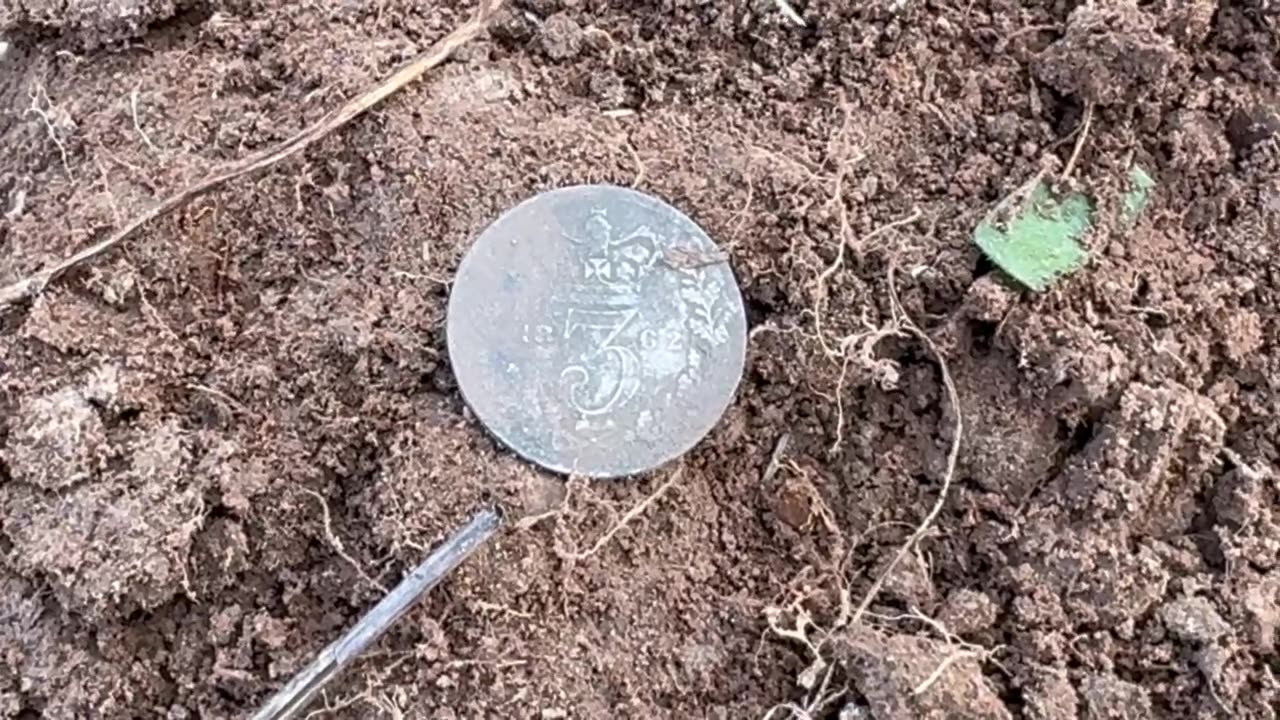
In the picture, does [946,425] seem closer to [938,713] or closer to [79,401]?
[938,713]

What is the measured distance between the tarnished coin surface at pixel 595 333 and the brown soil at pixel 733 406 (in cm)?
4

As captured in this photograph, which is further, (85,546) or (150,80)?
(150,80)

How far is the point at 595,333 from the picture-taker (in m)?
1.29

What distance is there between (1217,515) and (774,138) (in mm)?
531

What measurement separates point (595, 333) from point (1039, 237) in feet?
1.35

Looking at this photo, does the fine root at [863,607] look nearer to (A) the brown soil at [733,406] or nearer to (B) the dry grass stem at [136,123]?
(A) the brown soil at [733,406]

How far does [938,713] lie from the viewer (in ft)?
4.08

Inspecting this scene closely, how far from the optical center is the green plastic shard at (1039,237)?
1.32 m

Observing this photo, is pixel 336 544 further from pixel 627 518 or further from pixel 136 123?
pixel 136 123

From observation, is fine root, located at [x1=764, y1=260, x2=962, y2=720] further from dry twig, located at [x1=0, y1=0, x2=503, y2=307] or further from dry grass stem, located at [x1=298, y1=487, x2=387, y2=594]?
dry twig, located at [x1=0, y1=0, x2=503, y2=307]

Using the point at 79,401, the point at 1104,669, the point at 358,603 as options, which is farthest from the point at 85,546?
the point at 1104,669

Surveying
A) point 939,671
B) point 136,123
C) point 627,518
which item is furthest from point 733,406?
point 136,123

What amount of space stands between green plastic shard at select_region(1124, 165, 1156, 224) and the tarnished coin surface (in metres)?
0.38

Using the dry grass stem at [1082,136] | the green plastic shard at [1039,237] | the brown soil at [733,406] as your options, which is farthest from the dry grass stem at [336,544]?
the dry grass stem at [1082,136]
